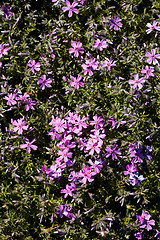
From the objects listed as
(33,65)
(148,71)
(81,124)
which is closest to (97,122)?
(81,124)

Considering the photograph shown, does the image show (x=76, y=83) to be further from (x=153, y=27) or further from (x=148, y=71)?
(x=153, y=27)

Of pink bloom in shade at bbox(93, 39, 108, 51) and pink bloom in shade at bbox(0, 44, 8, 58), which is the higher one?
pink bloom in shade at bbox(0, 44, 8, 58)

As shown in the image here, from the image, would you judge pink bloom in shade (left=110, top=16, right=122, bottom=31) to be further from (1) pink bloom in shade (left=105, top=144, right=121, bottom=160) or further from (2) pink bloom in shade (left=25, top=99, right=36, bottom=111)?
(1) pink bloom in shade (left=105, top=144, right=121, bottom=160)

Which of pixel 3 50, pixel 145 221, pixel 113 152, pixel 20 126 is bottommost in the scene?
pixel 145 221

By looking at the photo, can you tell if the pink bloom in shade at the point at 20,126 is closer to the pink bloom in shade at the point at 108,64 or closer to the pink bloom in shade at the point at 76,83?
the pink bloom in shade at the point at 76,83

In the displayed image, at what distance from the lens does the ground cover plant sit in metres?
3.62

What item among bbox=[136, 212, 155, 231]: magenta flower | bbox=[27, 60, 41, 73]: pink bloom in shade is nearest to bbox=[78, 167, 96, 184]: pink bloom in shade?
bbox=[136, 212, 155, 231]: magenta flower

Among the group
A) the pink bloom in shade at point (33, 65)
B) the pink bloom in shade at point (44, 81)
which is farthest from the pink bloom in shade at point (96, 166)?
the pink bloom in shade at point (33, 65)

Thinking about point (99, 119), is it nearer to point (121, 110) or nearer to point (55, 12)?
point (121, 110)

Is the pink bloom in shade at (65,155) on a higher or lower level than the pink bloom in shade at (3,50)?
lower

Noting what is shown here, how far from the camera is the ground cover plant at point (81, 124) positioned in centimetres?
362

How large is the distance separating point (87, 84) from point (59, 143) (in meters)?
0.79

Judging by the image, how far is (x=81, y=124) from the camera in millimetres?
3643

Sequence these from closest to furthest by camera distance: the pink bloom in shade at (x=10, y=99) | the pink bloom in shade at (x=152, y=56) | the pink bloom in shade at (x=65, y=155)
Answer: the pink bloom in shade at (x=65, y=155), the pink bloom in shade at (x=152, y=56), the pink bloom in shade at (x=10, y=99)
